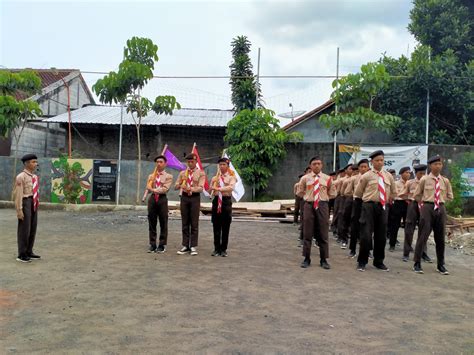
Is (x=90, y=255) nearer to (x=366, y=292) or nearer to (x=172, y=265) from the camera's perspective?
(x=172, y=265)

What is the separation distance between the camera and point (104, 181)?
16375 mm

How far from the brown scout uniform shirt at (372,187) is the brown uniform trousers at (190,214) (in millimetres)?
2887

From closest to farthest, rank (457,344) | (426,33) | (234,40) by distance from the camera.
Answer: (457,344) < (426,33) < (234,40)

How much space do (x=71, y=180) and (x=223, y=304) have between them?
12.3m

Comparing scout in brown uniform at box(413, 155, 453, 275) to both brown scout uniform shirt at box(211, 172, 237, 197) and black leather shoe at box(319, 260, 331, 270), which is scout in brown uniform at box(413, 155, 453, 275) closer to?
Result: black leather shoe at box(319, 260, 331, 270)

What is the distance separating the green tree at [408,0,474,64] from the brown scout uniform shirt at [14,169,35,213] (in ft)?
50.5

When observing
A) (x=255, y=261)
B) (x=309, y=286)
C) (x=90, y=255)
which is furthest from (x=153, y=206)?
(x=309, y=286)

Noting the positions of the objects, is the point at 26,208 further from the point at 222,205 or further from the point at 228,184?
the point at 228,184

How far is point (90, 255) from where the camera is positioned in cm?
807

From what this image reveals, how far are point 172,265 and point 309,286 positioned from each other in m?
2.34

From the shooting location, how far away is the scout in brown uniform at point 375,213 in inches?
298

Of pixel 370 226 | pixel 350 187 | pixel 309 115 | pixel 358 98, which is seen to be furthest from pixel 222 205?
pixel 309 115

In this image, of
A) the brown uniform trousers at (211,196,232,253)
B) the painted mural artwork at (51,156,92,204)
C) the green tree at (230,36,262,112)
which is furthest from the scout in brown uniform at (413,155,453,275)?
the painted mural artwork at (51,156,92,204)

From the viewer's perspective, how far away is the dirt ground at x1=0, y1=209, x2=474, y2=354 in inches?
162
